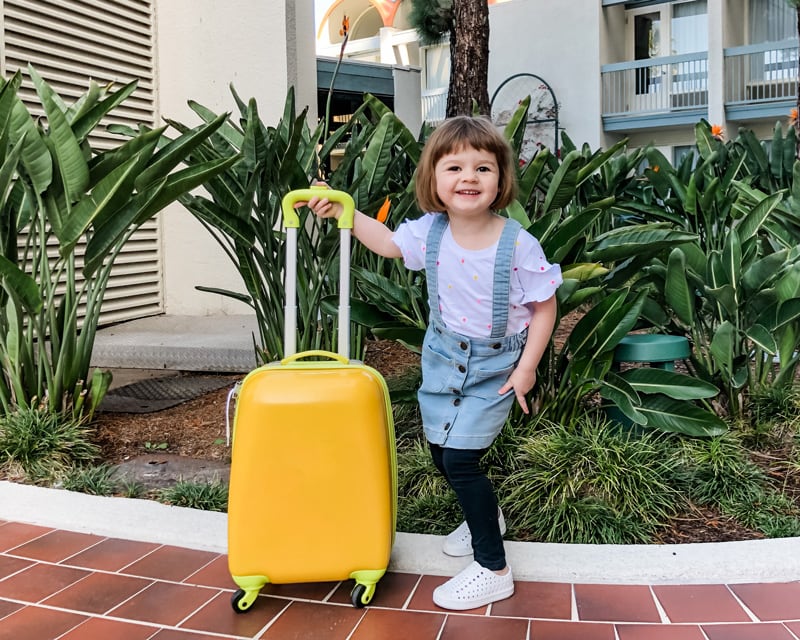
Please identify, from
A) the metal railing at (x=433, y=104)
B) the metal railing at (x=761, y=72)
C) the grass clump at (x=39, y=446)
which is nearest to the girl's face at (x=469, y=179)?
the grass clump at (x=39, y=446)

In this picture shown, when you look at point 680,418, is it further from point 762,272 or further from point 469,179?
point 469,179

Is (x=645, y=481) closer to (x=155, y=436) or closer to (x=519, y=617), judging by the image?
(x=519, y=617)

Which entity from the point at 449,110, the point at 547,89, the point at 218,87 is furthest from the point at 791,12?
the point at 218,87

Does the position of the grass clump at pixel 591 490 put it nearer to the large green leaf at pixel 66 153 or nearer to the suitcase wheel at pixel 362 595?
the suitcase wheel at pixel 362 595

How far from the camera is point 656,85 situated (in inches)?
729

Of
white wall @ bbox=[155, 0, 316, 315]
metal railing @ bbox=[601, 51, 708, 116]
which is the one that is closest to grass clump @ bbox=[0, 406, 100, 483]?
white wall @ bbox=[155, 0, 316, 315]

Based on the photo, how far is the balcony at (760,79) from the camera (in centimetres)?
1666

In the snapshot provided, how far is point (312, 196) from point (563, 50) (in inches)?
726

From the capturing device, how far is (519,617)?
2.06 metres

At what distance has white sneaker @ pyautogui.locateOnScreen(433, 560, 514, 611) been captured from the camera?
2.10m

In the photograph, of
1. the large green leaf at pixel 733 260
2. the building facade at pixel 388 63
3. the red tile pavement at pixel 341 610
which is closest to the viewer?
the red tile pavement at pixel 341 610

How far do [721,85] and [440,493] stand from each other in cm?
1684

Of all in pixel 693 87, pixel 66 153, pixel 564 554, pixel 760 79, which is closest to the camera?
pixel 564 554

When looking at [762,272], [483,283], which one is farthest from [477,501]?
[762,272]
